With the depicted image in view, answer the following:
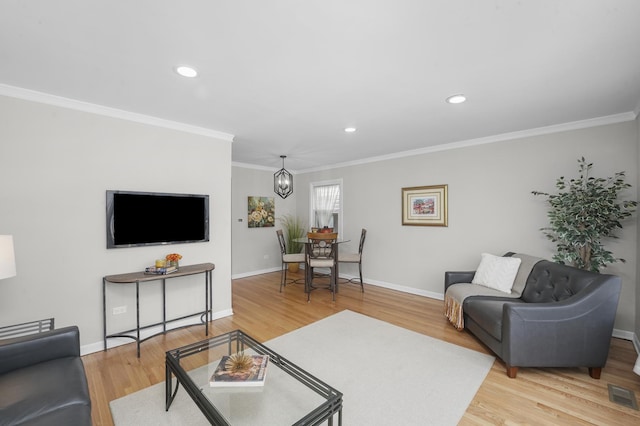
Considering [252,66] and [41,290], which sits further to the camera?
[41,290]

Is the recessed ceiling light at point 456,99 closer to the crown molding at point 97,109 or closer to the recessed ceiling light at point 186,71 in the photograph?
the recessed ceiling light at point 186,71

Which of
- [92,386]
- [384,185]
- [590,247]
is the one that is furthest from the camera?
[384,185]

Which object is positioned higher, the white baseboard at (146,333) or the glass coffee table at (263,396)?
the glass coffee table at (263,396)

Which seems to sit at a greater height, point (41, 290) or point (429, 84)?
point (429, 84)

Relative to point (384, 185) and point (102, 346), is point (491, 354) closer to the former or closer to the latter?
point (384, 185)

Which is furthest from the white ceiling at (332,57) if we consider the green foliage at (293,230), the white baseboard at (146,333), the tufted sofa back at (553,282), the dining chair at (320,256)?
the green foliage at (293,230)

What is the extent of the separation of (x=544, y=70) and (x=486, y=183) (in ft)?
7.11

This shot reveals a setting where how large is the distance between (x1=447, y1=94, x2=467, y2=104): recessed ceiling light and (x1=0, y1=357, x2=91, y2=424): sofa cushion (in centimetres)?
339

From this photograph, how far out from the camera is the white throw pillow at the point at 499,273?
10.7 feet

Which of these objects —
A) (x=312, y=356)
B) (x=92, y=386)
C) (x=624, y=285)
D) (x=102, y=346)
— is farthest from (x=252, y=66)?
(x=624, y=285)

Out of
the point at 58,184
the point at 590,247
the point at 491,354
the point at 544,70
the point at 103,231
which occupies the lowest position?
the point at 491,354

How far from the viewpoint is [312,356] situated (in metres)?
2.71

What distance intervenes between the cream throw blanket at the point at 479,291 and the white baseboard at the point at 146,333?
2875 millimetres

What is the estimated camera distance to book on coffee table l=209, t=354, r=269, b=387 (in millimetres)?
1678
